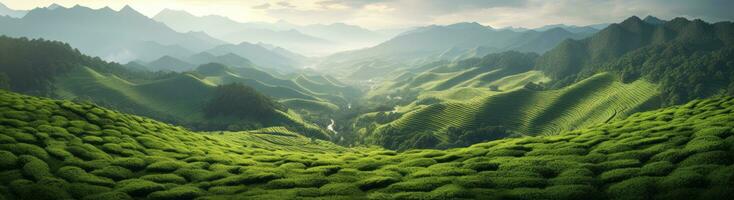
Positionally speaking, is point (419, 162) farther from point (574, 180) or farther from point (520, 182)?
point (574, 180)

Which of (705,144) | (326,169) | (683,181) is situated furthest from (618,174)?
(326,169)

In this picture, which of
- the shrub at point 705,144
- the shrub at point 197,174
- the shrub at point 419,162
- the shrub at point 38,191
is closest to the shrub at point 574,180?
the shrub at point 705,144

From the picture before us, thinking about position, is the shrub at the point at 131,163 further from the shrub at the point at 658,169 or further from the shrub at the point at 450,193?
the shrub at the point at 658,169

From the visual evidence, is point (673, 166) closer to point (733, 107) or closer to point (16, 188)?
point (733, 107)

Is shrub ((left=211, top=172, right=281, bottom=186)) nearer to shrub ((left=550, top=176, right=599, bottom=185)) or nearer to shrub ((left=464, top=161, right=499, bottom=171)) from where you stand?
shrub ((left=464, top=161, right=499, bottom=171))

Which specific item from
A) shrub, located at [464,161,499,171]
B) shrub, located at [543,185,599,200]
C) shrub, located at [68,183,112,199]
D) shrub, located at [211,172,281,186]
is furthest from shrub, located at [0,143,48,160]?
shrub, located at [543,185,599,200]

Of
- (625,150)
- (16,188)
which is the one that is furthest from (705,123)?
(16,188)

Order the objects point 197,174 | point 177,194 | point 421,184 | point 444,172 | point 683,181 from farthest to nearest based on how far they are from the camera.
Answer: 1. point 197,174
2. point 444,172
3. point 421,184
4. point 177,194
5. point 683,181
